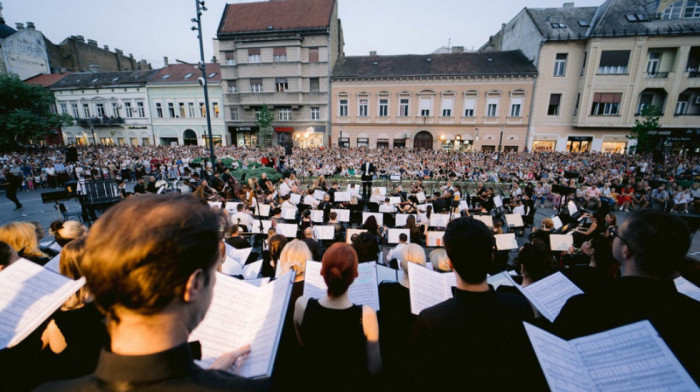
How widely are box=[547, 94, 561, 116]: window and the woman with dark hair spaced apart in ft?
109

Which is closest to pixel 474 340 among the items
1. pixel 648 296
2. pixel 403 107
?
pixel 648 296

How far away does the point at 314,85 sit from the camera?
31141mm

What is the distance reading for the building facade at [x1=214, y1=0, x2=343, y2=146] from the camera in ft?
98.5

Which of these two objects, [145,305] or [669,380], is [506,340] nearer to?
[669,380]

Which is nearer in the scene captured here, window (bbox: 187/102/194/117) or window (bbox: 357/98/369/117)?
window (bbox: 357/98/369/117)

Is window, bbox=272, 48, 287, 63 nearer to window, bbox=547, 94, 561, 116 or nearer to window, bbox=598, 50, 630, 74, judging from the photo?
window, bbox=547, 94, 561, 116

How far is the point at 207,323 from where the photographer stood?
154 centimetres

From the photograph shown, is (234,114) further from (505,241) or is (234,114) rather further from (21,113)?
(505,241)

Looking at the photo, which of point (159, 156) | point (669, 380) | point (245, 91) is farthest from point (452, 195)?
point (245, 91)

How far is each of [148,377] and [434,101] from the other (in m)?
31.9

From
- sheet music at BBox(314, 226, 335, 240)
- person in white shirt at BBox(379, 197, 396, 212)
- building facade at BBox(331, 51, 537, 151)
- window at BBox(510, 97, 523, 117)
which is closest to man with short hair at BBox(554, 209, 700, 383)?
sheet music at BBox(314, 226, 335, 240)

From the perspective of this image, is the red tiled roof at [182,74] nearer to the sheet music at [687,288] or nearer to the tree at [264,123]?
the tree at [264,123]

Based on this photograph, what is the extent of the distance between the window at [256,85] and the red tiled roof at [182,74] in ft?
16.3

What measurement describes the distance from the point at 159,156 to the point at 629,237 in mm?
29772
